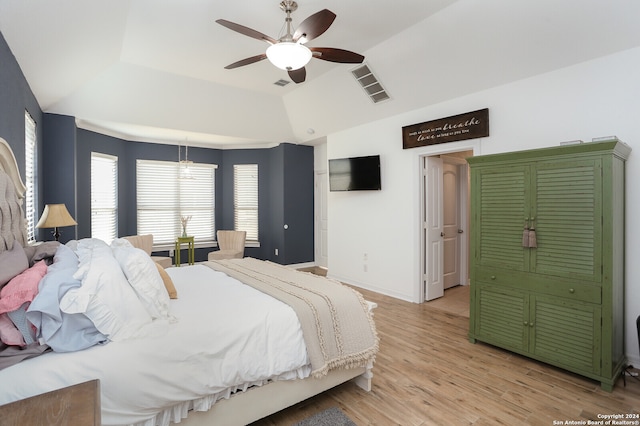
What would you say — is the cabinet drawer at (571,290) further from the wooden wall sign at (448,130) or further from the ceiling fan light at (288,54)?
the ceiling fan light at (288,54)

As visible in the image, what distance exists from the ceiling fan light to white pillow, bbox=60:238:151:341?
1720 millimetres

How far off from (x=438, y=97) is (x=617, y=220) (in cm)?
229

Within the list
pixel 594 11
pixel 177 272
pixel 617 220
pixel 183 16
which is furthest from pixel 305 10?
pixel 617 220

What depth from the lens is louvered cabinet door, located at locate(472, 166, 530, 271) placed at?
110 inches

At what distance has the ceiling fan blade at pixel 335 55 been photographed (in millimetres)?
2545

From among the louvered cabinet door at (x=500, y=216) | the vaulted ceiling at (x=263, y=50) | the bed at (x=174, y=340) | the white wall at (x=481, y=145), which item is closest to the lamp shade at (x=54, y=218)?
the bed at (x=174, y=340)

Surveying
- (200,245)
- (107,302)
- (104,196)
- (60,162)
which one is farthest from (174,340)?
(200,245)

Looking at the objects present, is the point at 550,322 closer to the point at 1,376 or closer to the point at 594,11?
the point at 594,11

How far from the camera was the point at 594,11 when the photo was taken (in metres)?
2.53

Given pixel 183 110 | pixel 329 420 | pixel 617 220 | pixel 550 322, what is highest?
pixel 183 110

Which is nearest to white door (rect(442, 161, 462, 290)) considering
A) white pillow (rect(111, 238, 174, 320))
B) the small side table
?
white pillow (rect(111, 238, 174, 320))

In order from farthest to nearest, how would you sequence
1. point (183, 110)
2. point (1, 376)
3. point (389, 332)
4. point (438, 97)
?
point (183, 110)
point (438, 97)
point (389, 332)
point (1, 376)

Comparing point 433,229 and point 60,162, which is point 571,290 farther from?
point 60,162

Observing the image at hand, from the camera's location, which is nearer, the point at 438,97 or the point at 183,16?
the point at 183,16
